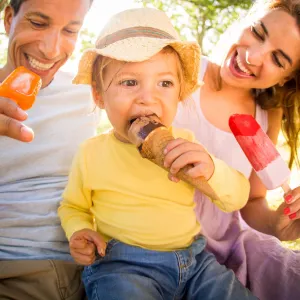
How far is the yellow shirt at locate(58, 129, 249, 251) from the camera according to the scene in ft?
6.69

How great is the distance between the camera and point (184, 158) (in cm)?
172

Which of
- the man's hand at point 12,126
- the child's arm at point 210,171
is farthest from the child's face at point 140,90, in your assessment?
the man's hand at point 12,126

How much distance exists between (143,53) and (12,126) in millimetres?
686

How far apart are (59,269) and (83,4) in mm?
1516

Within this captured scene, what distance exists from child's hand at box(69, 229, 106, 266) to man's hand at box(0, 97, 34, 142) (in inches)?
20.8

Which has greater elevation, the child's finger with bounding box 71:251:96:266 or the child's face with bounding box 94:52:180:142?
the child's face with bounding box 94:52:180:142

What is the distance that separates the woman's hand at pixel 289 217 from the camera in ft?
6.66

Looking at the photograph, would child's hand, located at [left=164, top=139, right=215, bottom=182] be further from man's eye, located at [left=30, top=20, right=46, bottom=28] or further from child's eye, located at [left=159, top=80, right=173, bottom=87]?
man's eye, located at [left=30, top=20, right=46, bottom=28]

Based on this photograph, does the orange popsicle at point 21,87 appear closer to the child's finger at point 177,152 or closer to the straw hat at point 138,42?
the straw hat at point 138,42

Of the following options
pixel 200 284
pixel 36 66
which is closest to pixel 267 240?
pixel 200 284

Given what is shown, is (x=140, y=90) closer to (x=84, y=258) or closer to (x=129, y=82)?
(x=129, y=82)

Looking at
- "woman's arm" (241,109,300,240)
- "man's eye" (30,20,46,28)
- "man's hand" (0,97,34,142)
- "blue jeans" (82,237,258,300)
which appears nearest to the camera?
Result: "man's hand" (0,97,34,142)

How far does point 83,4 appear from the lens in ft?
8.39

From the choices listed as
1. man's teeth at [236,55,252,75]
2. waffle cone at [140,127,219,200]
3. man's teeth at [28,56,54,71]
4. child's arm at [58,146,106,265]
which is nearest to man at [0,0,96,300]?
man's teeth at [28,56,54,71]
